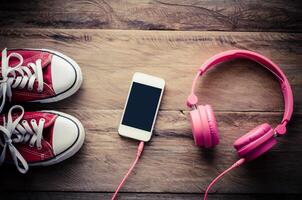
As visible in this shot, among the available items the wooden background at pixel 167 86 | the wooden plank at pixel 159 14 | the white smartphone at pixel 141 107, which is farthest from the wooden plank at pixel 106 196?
the wooden plank at pixel 159 14

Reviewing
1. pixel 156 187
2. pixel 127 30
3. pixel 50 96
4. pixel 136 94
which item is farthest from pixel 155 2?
pixel 156 187

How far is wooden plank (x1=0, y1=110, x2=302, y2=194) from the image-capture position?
42.0 inches

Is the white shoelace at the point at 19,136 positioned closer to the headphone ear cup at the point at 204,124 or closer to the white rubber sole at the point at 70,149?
the white rubber sole at the point at 70,149

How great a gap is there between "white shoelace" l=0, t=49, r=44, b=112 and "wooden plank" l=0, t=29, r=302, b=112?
0.08 meters

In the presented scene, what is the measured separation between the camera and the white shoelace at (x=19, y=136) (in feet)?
3.40

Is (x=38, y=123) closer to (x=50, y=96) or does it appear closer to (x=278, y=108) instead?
(x=50, y=96)

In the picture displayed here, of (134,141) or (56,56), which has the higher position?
(56,56)

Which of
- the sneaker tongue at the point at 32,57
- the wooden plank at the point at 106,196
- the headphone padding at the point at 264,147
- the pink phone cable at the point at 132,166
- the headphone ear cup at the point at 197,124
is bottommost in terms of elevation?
the wooden plank at the point at 106,196

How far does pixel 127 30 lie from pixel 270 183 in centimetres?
59

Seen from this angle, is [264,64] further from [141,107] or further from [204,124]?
[141,107]

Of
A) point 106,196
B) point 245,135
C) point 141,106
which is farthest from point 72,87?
point 245,135

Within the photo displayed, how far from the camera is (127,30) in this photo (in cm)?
111

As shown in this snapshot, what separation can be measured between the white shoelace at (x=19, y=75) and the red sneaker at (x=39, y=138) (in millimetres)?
70

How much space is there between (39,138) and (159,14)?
1.60ft
